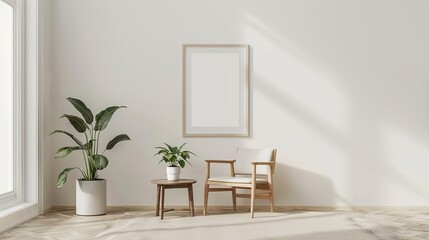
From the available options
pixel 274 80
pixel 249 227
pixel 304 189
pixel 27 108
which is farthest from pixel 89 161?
pixel 304 189

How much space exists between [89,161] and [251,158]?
1693mm

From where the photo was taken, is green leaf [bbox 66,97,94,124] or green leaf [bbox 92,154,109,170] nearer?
green leaf [bbox 92,154,109,170]

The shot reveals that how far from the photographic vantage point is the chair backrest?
584cm

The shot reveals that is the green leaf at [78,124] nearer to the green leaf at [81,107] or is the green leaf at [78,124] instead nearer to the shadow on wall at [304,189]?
the green leaf at [81,107]

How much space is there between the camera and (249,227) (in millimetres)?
4934

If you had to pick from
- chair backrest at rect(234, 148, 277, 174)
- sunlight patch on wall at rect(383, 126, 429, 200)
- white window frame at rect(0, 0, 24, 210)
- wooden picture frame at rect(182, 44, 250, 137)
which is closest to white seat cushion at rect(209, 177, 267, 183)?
chair backrest at rect(234, 148, 277, 174)

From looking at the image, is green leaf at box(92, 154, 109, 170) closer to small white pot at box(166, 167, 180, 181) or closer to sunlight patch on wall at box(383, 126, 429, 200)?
small white pot at box(166, 167, 180, 181)

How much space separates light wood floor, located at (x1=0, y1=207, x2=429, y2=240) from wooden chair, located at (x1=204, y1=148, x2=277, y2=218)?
21 cm

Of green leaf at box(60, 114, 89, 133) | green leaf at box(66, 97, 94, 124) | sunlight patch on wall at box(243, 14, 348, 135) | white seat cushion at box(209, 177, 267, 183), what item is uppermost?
sunlight patch on wall at box(243, 14, 348, 135)

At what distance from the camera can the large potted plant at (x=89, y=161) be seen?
557 cm

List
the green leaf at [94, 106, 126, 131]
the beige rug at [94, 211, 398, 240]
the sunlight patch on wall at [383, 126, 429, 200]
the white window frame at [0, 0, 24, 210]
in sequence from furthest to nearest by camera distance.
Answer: the sunlight patch on wall at [383, 126, 429, 200]
the green leaf at [94, 106, 126, 131]
the white window frame at [0, 0, 24, 210]
the beige rug at [94, 211, 398, 240]

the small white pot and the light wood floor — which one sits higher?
the small white pot

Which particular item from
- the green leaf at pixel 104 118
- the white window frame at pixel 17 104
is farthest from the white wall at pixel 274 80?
the white window frame at pixel 17 104

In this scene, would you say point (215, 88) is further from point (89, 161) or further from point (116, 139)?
point (89, 161)
